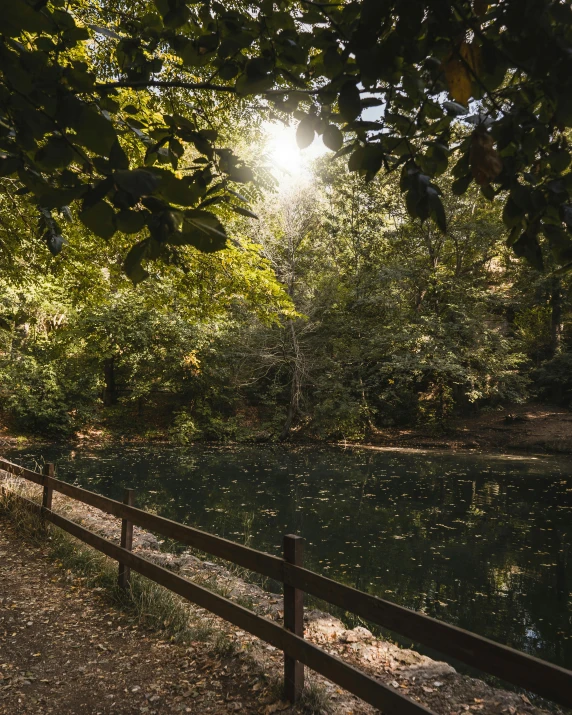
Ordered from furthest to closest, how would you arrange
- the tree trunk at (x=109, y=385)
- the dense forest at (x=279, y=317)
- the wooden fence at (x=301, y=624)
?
the tree trunk at (x=109, y=385), the dense forest at (x=279, y=317), the wooden fence at (x=301, y=624)

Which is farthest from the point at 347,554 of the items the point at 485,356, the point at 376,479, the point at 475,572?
the point at 485,356

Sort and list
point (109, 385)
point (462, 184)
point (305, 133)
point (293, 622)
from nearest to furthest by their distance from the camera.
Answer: point (305, 133) → point (462, 184) → point (293, 622) → point (109, 385)

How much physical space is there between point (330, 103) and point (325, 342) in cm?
2141

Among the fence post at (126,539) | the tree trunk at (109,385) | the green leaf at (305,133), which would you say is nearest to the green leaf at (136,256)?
the green leaf at (305,133)

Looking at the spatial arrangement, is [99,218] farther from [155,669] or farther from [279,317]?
[279,317]

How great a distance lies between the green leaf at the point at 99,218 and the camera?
1244mm

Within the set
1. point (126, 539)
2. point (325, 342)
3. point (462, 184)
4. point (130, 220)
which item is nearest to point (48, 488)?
point (126, 539)

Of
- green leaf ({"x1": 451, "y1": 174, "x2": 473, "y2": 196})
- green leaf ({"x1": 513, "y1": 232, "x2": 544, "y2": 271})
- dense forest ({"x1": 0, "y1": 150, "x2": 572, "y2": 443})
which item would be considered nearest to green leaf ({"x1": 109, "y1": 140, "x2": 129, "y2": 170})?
green leaf ({"x1": 451, "y1": 174, "x2": 473, "y2": 196})

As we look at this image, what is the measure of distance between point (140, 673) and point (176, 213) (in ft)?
12.6

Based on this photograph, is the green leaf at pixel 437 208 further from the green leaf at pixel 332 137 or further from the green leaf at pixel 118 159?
the green leaf at pixel 118 159

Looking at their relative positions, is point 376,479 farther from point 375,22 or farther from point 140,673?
point 375,22

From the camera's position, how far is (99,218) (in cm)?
126

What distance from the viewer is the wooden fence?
2.22 meters

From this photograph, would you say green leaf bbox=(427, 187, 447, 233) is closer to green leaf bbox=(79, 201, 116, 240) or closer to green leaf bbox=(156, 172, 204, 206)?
green leaf bbox=(156, 172, 204, 206)
